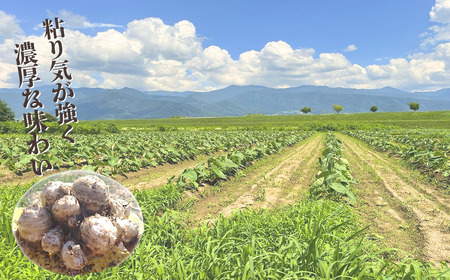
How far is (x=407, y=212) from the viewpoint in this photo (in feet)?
21.9

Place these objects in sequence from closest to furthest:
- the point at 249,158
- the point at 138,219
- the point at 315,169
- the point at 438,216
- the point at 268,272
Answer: the point at 138,219
the point at 268,272
the point at 438,216
the point at 315,169
the point at 249,158

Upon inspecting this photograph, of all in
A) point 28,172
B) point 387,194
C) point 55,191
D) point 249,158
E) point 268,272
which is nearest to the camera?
point 55,191

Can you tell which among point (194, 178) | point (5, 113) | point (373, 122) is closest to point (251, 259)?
point (194, 178)

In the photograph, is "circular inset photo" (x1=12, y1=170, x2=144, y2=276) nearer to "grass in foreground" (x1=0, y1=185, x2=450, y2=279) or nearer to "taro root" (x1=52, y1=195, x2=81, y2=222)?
"taro root" (x1=52, y1=195, x2=81, y2=222)

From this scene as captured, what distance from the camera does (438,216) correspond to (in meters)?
6.43

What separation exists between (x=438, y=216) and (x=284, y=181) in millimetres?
4387

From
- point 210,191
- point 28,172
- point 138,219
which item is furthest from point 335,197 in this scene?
point 28,172

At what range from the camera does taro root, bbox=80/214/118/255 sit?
156 centimetres

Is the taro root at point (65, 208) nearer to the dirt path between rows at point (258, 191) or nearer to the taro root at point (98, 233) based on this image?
the taro root at point (98, 233)

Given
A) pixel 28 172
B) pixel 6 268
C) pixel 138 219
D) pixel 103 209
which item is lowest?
pixel 28 172

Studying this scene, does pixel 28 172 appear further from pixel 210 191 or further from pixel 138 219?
pixel 138 219

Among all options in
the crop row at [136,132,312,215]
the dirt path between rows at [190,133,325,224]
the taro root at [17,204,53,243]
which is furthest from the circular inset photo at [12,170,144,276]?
the dirt path between rows at [190,133,325,224]

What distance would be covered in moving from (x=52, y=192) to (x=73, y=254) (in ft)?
1.22

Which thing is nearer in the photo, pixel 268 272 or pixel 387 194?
pixel 268 272
